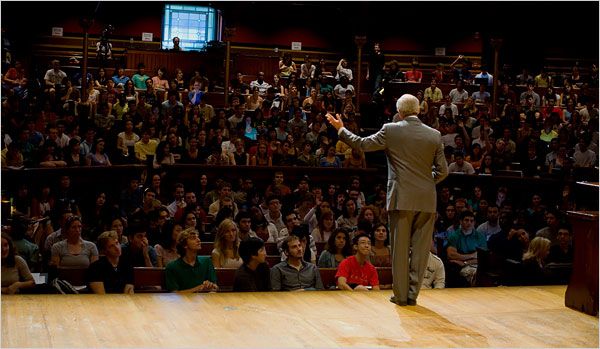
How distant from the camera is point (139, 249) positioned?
668cm

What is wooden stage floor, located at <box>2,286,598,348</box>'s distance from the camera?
13.4ft

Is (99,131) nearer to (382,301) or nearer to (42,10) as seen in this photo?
(382,301)

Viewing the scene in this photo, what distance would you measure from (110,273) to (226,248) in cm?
103

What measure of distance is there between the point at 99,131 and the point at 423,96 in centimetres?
595

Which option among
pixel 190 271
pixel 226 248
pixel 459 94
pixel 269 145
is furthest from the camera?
pixel 459 94

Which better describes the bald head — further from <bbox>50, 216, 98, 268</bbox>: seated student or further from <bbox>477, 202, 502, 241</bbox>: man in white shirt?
<bbox>477, 202, 502, 241</bbox>: man in white shirt

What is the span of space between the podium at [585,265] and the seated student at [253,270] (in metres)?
1.89

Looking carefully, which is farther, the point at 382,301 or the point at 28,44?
the point at 28,44

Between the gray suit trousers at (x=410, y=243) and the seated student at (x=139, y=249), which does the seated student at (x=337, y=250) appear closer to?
the seated student at (x=139, y=249)

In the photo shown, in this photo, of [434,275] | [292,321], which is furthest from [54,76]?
[292,321]

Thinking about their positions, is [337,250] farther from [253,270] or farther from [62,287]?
[62,287]

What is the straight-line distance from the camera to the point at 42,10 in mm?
19062

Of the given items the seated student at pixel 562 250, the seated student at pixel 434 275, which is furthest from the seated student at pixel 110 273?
the seated student at pixel 562 250

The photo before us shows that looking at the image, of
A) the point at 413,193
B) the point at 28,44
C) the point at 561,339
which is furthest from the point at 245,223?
the point at 28,44
